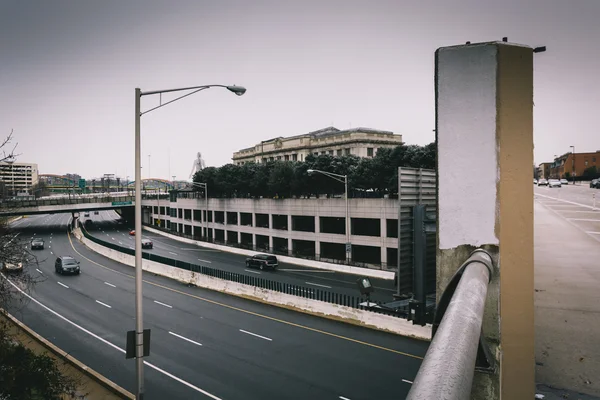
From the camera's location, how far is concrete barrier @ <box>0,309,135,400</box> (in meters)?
14.6

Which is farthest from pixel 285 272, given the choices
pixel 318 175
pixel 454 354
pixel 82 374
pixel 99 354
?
pixel 454 354

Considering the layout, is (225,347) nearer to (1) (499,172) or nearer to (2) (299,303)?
(2) (299,303)

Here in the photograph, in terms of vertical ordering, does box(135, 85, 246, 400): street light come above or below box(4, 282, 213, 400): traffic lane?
above

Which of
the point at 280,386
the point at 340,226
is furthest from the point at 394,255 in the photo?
the point at 280,386

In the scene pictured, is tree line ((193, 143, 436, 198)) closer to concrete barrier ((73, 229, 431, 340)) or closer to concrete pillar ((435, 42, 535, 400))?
concrete barrier ((73, 229, 431, 340))

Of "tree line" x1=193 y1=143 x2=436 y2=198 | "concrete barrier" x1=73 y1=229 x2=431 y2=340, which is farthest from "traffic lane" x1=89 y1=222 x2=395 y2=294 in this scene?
"tree line" x1=193 y1=143 x2=436 y2=198

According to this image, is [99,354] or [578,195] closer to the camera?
[99,354]

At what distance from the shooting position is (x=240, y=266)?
44094 mm

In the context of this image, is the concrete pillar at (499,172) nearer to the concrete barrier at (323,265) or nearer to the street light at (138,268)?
the street light at (138,268)

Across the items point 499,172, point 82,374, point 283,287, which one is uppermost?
point 499,172

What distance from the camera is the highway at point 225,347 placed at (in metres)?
15.8

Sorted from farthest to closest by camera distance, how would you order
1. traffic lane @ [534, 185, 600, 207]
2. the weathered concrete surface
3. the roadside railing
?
traffic lane @ [534, 185, 600, 207] → the roadside railing → the weathered concrete surface

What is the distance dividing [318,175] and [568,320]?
48.3 meters

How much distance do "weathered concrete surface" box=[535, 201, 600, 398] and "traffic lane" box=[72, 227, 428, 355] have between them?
10.5 m
